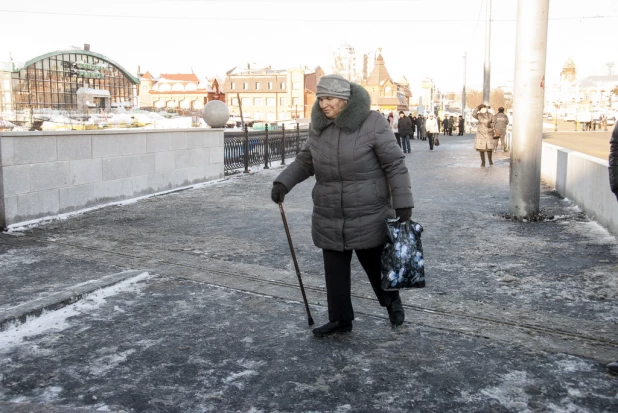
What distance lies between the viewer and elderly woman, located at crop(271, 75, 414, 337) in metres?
3.91

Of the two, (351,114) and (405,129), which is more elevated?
(351,114)

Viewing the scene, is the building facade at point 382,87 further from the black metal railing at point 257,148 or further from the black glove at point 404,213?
the black glove at point 404,213

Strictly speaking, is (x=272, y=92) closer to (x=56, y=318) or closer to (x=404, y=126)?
(x=404, y=126)

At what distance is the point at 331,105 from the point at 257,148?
13826mm


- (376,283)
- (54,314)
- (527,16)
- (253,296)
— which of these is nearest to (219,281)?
(253,296)

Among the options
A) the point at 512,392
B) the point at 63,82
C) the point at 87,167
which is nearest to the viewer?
the point at 512,392

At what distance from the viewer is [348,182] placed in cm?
397

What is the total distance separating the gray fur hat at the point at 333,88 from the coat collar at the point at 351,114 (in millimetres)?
59

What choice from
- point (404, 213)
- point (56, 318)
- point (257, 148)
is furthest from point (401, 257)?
point (257, 148)

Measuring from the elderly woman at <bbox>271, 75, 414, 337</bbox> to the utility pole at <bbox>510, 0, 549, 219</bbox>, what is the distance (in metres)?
4.94

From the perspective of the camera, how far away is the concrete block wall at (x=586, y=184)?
24.1ft

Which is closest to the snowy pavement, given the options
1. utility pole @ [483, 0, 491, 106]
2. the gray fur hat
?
the gray fur hat

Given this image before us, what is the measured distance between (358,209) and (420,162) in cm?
1623

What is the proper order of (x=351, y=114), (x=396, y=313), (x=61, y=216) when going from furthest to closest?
1. (x=61, y=216)
2. (x=396, y=313)
3. (x=351, y=114)
